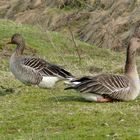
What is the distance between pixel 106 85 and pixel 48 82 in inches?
114

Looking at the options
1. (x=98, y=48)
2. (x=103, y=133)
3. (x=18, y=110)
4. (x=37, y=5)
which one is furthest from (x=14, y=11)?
(x=103, y=133)

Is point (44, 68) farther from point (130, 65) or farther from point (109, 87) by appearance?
point (109, 87)

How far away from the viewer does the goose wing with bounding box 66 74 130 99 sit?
13.5 metres

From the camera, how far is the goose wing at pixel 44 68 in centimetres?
1609

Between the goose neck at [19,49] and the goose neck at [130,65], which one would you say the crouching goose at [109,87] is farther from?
the goose neck at [19,49]

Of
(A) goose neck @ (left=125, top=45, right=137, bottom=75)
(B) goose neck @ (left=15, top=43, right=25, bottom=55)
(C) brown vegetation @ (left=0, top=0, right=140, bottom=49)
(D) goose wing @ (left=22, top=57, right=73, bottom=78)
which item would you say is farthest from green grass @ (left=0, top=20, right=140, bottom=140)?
(C) brown vegetation @ (left=0, top=0, right=140, bottom=49)

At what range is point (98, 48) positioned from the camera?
96.9 feet

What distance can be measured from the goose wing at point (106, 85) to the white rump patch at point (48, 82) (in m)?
2.38

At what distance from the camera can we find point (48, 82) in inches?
642

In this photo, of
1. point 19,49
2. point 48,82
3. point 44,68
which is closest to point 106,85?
point 48,82

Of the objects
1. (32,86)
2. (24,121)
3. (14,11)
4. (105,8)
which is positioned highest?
(24,121)

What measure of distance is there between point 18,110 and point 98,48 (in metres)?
16.4

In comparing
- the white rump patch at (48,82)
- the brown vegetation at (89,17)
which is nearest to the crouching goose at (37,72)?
the white rump patch at (48,82)

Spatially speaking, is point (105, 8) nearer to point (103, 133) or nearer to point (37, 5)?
point (37, 5)
